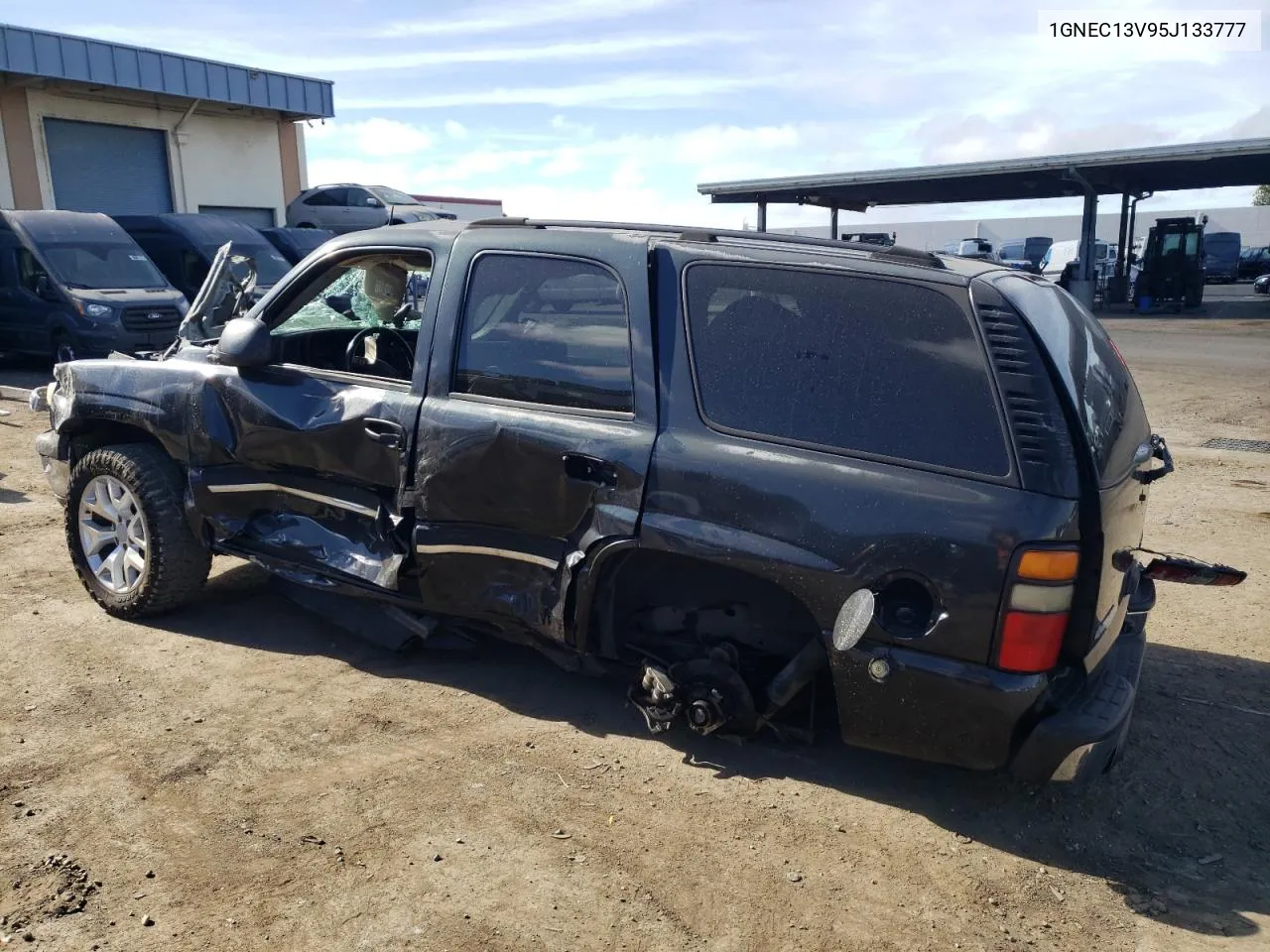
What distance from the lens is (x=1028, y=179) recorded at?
32438 millimetres

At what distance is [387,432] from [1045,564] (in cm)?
243

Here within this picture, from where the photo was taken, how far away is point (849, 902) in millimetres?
3016

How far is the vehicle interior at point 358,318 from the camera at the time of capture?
4.66 metres

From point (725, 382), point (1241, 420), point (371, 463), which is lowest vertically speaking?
point (1241, 420)

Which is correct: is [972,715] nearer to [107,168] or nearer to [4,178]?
[4,178]

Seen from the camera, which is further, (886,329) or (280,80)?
(280,80)

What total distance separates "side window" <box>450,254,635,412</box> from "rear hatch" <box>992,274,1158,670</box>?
130 centimetres

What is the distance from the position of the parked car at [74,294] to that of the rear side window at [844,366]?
485 inches

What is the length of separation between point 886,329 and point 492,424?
1448 mm

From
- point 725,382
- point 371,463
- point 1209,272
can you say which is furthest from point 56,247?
point 1209,272

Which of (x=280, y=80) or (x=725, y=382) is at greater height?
(x=280, y=80)

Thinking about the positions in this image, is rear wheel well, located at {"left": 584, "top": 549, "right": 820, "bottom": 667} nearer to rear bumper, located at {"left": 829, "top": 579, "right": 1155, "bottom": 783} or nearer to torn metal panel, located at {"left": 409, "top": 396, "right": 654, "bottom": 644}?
torn metal panel, located at {"left": 409, "top": 396, "right": 654, "bottom": 644}

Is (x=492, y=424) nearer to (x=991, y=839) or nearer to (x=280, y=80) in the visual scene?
(x=991, y=839)

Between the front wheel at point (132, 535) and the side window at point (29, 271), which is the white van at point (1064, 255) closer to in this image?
the side window at point (29, 271)
